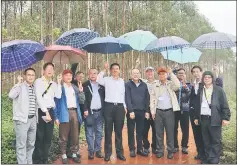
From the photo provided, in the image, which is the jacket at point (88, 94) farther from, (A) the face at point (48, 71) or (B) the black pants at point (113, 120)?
(A) the face at point (48, 71)

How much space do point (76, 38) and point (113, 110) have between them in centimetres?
153

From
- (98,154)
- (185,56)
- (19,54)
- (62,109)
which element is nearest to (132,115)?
(98,154)

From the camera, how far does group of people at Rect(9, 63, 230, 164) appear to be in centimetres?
465

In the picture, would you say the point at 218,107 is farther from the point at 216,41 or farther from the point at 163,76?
the point at 216,41

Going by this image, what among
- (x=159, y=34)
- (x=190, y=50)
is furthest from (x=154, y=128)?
(x=159, y=34)

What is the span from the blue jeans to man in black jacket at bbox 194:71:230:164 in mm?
1720

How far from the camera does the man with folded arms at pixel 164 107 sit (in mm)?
5562

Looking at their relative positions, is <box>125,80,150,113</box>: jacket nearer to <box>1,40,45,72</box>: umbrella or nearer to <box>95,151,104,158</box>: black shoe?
<box>95,151,104,158</box>: black shoe

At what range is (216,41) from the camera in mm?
6137

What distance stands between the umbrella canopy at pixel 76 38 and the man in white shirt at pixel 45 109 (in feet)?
3.30

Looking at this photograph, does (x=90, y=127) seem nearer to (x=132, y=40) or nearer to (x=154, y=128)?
(x=154, y=128)

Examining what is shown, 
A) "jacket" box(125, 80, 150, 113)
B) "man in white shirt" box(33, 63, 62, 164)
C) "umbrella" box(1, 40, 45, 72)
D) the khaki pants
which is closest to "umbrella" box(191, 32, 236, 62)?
"jacket" box(125, 80, 150, 113)

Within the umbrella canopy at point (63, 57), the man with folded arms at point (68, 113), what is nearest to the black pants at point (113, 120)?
the man with folded arms at point (68, 113)

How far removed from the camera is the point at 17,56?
16.0ft
